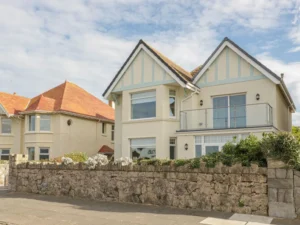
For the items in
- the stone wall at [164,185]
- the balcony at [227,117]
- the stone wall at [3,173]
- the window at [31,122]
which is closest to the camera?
the stone wall at [164,185]

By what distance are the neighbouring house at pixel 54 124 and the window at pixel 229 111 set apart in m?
14.0

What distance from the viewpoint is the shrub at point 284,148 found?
31.0 feet

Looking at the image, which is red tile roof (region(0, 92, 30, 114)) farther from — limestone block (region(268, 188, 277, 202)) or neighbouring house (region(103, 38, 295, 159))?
limestone block (region(268, 188, 277, 202))

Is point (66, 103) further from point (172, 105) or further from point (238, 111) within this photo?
point (238, 111)

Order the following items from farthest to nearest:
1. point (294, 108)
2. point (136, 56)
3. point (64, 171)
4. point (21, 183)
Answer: point (294, 108), point (136, 56), point (21, 183), point (64, 171)

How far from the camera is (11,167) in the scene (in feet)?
56.9

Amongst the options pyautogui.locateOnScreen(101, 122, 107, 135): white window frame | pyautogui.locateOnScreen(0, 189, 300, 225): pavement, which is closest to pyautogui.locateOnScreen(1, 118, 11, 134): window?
pyautogui.locateOnScreen(101, 122, 107, 135): white window frame

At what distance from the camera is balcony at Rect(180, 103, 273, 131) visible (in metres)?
17.1

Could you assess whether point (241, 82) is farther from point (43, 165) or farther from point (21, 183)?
point (21, 183)

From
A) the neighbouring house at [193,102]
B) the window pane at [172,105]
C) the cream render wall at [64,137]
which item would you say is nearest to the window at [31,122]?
the cream render wall at [64,137]

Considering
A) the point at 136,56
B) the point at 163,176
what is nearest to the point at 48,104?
the point at 136,56

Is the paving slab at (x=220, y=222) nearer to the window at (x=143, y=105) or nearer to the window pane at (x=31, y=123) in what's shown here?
the window at (x=143, y=105)

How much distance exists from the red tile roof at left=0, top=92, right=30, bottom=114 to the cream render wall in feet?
7.48

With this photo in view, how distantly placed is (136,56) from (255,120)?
828cm
